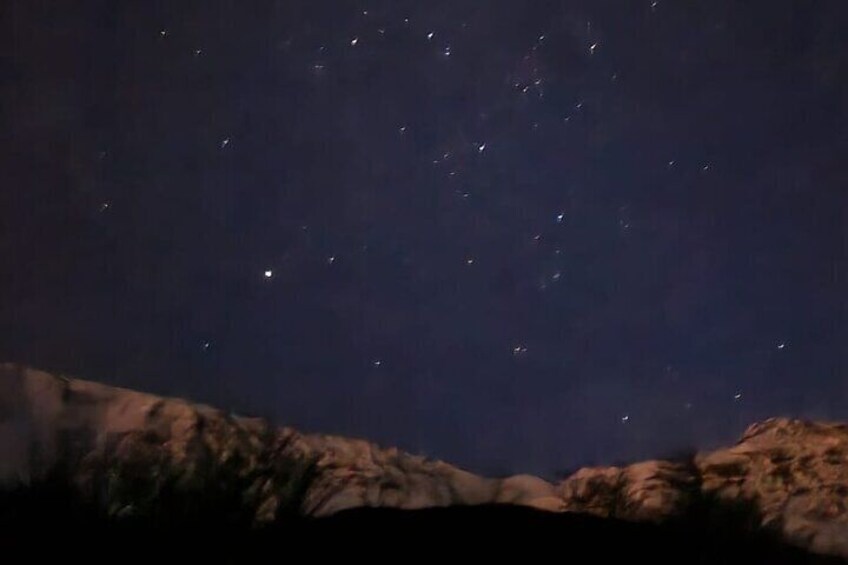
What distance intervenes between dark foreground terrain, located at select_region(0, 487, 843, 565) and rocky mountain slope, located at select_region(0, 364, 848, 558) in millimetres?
51

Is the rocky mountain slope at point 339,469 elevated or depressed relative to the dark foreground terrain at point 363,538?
elevated

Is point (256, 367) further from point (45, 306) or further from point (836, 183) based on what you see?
point (836, 183)

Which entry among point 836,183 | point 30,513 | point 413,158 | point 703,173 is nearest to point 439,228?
point 413,158

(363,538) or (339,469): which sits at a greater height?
(339,469)

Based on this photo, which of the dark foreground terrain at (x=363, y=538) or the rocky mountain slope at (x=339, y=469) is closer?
the dark foreground terrain at (x=363, y=538)

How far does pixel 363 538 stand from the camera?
46.6 inches

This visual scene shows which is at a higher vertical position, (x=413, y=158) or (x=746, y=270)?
(x=413, y=158)

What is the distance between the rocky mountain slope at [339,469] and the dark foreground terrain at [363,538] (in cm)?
5

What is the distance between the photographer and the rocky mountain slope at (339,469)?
1347 mm

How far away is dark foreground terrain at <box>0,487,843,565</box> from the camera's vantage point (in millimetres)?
1156

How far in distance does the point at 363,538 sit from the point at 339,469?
229 mm

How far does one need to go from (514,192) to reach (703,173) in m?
0.24

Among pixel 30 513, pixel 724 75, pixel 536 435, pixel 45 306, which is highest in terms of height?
pixel 724 75

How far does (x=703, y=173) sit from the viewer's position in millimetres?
1306
